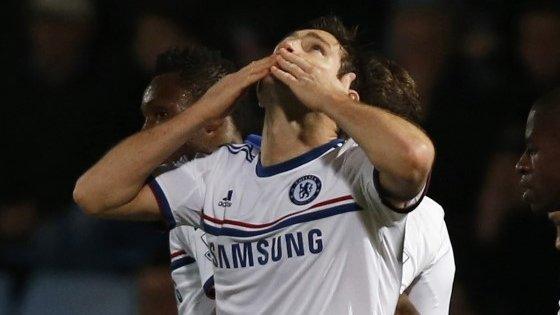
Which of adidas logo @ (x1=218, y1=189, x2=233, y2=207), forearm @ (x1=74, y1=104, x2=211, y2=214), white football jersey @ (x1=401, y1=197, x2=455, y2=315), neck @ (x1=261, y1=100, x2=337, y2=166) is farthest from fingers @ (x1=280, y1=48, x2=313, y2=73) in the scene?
white football jersey @ (x1=401, y1=197, x2=455, y2=315)

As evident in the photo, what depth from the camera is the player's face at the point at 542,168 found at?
278cm

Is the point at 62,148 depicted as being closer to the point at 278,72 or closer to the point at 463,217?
the point at 463,217

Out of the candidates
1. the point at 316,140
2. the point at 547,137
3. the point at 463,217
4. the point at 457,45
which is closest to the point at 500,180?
the point at 463,217

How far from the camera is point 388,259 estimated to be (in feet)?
7.75

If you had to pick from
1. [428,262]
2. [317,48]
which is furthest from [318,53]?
[428,262]

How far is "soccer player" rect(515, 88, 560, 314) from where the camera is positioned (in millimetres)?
2781

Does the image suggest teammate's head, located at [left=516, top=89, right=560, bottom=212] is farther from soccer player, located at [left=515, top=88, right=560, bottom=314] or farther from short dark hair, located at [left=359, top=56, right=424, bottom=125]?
short dark hair, located at [left=359, top=56, right=424, bottom=125]

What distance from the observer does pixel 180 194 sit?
2.58 metres

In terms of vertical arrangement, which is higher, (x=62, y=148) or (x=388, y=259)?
(x=62, y=148)

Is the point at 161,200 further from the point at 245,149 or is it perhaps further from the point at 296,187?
the point at 296,187

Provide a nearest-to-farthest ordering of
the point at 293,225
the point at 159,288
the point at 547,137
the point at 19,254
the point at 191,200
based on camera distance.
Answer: the point at 293,225 → the point at 191,200 → the point at 547,137 → the point at 159,288 → the point at 19,254

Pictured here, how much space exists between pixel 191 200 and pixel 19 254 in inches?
79.7

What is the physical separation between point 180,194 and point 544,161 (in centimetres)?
87

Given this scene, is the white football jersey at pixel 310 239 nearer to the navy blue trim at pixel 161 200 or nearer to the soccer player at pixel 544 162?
the navy blue trim at pixel 161 200
